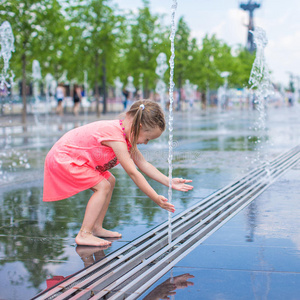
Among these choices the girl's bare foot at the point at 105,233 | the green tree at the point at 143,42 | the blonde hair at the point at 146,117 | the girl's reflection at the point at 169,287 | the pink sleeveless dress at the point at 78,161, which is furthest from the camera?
the green tree at the point at 143,42

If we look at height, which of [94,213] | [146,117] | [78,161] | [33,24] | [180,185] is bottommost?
[94,213]

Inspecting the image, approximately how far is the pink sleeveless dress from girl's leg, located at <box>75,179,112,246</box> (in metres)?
0.07

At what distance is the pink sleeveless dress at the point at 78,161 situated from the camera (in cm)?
405

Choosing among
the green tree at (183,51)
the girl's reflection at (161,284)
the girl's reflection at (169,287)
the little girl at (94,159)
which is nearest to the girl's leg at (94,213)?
the little girl at (94,159)

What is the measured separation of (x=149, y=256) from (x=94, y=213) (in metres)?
0.53

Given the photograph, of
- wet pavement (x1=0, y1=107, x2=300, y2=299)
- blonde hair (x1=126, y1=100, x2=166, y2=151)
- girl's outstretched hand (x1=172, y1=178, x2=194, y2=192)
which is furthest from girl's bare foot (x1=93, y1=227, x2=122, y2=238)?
blonde hair (x1=126, y1=100, x2=166, y2=151)

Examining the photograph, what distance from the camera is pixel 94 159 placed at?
4148 mm

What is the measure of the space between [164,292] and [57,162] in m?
1.38

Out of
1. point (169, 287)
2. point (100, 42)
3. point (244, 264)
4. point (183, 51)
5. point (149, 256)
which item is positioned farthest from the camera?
point (183, 51)

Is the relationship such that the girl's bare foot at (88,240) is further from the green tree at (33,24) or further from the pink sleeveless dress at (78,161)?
the green tree at (33,24)

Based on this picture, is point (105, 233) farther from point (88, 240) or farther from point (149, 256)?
point (149, 256)

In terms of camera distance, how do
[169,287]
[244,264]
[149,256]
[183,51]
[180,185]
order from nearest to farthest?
[169,287] < [244,264] < [149,256] < [180,185] < [183,51]

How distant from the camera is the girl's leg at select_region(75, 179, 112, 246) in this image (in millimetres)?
4090

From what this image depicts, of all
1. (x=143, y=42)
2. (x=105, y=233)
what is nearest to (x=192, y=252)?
(x=105, y=233)
